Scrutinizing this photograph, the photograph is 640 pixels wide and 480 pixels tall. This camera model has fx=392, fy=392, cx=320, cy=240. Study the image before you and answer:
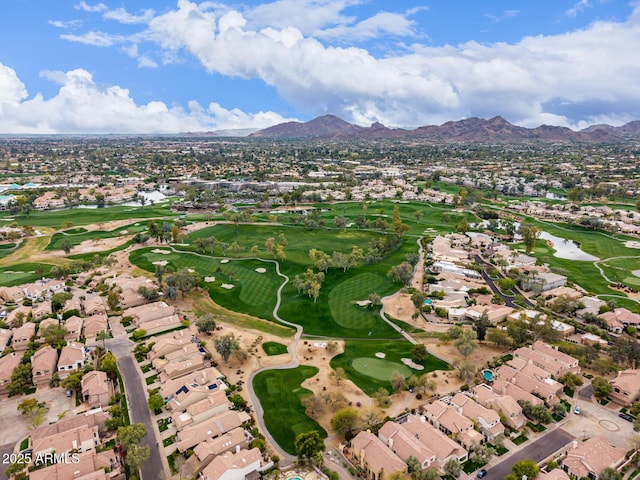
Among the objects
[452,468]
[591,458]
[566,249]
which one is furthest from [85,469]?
[566,249]

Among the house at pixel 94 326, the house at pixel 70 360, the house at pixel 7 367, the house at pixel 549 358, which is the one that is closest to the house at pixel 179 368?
the house at pixel 70 360

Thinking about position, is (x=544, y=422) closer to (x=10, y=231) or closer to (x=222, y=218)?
(x=222, y=218)

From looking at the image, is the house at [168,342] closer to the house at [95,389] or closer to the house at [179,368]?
the house at [179,368]

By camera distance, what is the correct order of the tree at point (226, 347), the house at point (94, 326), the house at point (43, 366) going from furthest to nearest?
1. the house at point (94, 326)
2. the tree at point (226, 347)
3. the house at point (43, 366)

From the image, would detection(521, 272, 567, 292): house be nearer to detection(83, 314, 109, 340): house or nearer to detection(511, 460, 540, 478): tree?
detection(511, 460, 540, 478): tree

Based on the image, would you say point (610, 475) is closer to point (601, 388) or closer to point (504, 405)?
point (504, 405)
